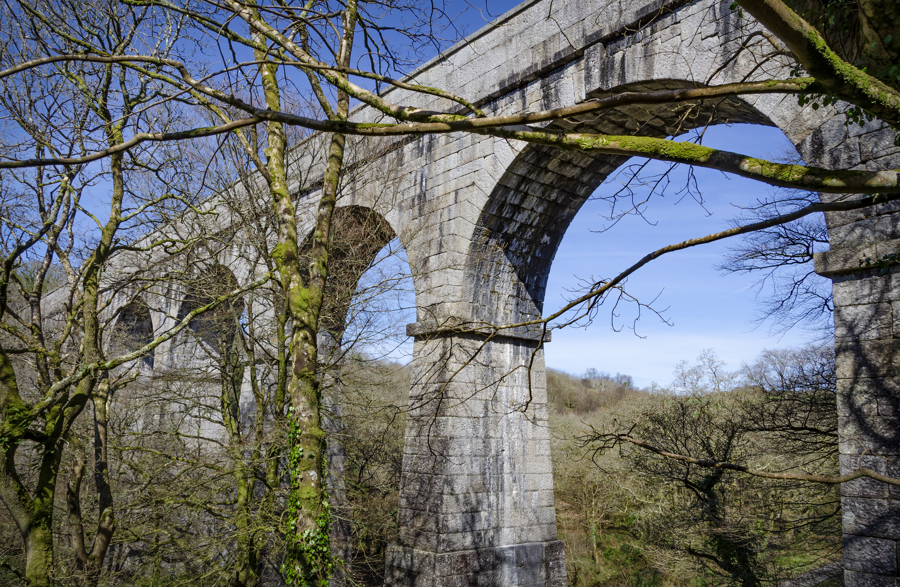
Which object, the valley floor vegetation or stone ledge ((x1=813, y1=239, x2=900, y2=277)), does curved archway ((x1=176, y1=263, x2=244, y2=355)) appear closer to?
the valley floor vegetation

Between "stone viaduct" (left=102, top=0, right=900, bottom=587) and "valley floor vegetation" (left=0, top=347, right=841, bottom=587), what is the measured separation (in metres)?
0.69

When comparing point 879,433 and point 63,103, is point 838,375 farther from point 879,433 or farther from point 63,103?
point 63,103

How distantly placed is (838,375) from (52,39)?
21.1 ft

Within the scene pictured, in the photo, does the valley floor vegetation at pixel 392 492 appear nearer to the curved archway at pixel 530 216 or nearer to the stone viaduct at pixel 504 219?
the stone viaduct at pixel 504 219

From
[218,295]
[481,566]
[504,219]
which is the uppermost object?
[504,219]

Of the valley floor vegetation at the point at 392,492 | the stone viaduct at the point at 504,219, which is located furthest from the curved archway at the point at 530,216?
the valley floor vegetation at the point at 392,492

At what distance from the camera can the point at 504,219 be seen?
21.9 ft

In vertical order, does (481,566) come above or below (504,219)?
below

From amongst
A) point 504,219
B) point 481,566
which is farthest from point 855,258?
point 481,566

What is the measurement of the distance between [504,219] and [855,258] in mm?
3585

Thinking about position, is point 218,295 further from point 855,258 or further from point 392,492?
point 855,258

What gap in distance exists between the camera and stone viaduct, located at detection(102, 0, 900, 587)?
16.3 feet

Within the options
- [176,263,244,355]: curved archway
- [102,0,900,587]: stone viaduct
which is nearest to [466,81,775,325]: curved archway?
[102,0,900,587]: stone viaduct

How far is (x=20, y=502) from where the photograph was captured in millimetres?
3855
